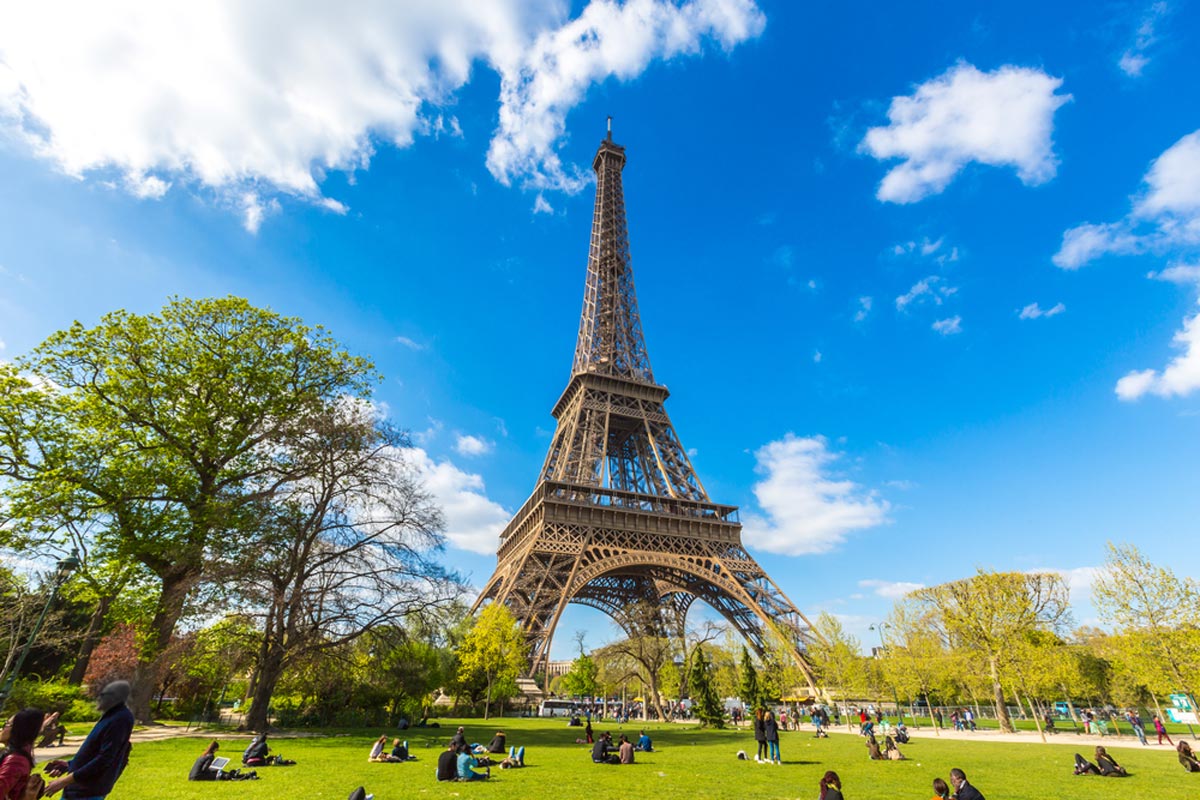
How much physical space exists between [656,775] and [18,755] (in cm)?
1166

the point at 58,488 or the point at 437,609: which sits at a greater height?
the point at 58,488

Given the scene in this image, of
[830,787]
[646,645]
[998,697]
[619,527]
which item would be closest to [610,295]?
[619,527]

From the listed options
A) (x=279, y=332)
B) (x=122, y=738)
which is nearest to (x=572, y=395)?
(x=279, y=332)

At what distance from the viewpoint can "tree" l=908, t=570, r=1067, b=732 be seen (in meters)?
28.8

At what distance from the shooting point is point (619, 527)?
4019 cm

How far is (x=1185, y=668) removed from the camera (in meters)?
21.8

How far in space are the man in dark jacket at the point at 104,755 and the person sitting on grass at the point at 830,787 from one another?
8.57 meters

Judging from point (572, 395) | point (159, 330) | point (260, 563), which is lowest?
point (260, 563)

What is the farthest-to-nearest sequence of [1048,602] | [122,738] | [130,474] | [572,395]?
[572,395] < [1048,602] < [130,474] < [122,738]

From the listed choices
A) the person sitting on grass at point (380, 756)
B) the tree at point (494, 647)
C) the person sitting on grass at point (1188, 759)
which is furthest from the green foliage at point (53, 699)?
the person sitting on grass at point (1188, 759)

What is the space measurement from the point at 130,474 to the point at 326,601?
859 cm

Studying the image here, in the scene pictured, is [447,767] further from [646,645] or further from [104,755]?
[646,645]

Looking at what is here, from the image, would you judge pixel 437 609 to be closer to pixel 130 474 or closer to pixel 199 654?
pixel 199 654

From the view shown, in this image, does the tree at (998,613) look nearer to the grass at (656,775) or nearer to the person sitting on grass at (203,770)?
the grass at (656,775)
